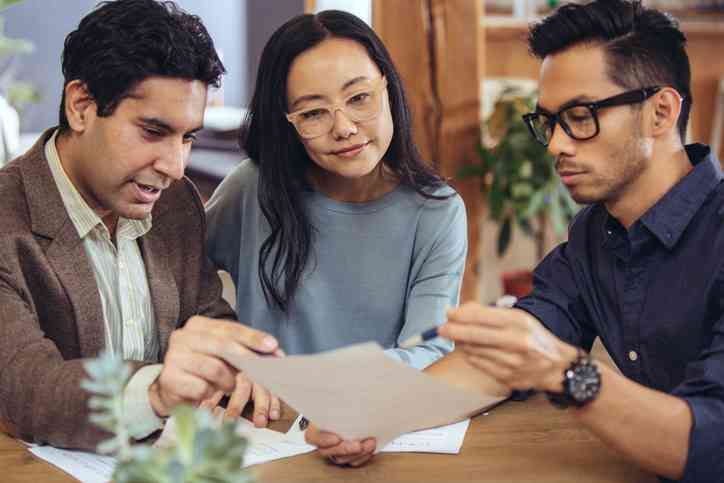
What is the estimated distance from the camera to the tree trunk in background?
4.05 m

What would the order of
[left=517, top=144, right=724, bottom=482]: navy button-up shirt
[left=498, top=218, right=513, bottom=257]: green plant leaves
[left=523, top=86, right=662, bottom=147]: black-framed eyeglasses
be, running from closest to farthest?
1. [left=517, top=144, right=724, bottom=482]: navy button-up shirt
2. [left=523, top=86, right=662, bottom=147]: black-framed eyeglasses
3. [left=498, top=218, right=513, bottom=257]: green plant leaves

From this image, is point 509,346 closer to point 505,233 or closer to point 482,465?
point 482,465

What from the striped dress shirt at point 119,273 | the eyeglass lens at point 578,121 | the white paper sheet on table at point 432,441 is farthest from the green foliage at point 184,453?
the eyeglass lens at point 578,121

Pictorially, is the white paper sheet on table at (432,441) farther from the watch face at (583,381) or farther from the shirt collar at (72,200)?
the shirt collar at (72,200)

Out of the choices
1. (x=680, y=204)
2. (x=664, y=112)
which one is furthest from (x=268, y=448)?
(x=664, y=112)

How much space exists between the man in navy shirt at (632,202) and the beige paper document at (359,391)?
0.92 ft

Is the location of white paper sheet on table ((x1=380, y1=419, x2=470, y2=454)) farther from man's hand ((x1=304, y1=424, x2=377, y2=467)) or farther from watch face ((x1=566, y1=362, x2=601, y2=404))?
watch face ((x1=566, y1=362, x2=601, y2=404))

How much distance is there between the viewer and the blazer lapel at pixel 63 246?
5.24 feet

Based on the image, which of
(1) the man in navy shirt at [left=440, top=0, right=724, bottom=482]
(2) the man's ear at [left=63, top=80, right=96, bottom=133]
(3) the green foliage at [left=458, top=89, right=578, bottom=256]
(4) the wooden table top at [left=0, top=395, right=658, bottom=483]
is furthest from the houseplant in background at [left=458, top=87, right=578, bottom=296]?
(4) the wooden table top at [left=0, top=395, right=658, bottom=483]

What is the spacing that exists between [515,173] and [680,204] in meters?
2.63

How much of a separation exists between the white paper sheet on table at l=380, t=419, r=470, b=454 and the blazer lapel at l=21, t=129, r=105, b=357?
575 mm

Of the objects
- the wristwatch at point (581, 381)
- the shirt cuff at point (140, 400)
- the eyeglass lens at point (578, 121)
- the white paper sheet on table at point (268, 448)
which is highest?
the eyeglass lens at point (578, 121)

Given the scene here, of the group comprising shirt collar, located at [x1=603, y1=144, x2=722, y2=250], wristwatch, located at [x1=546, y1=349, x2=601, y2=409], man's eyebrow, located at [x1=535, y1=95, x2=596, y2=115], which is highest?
man's eyebrow, located at [x1=535, y1=95, x2=596, y2=115]

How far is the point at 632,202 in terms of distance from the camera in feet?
5.37
